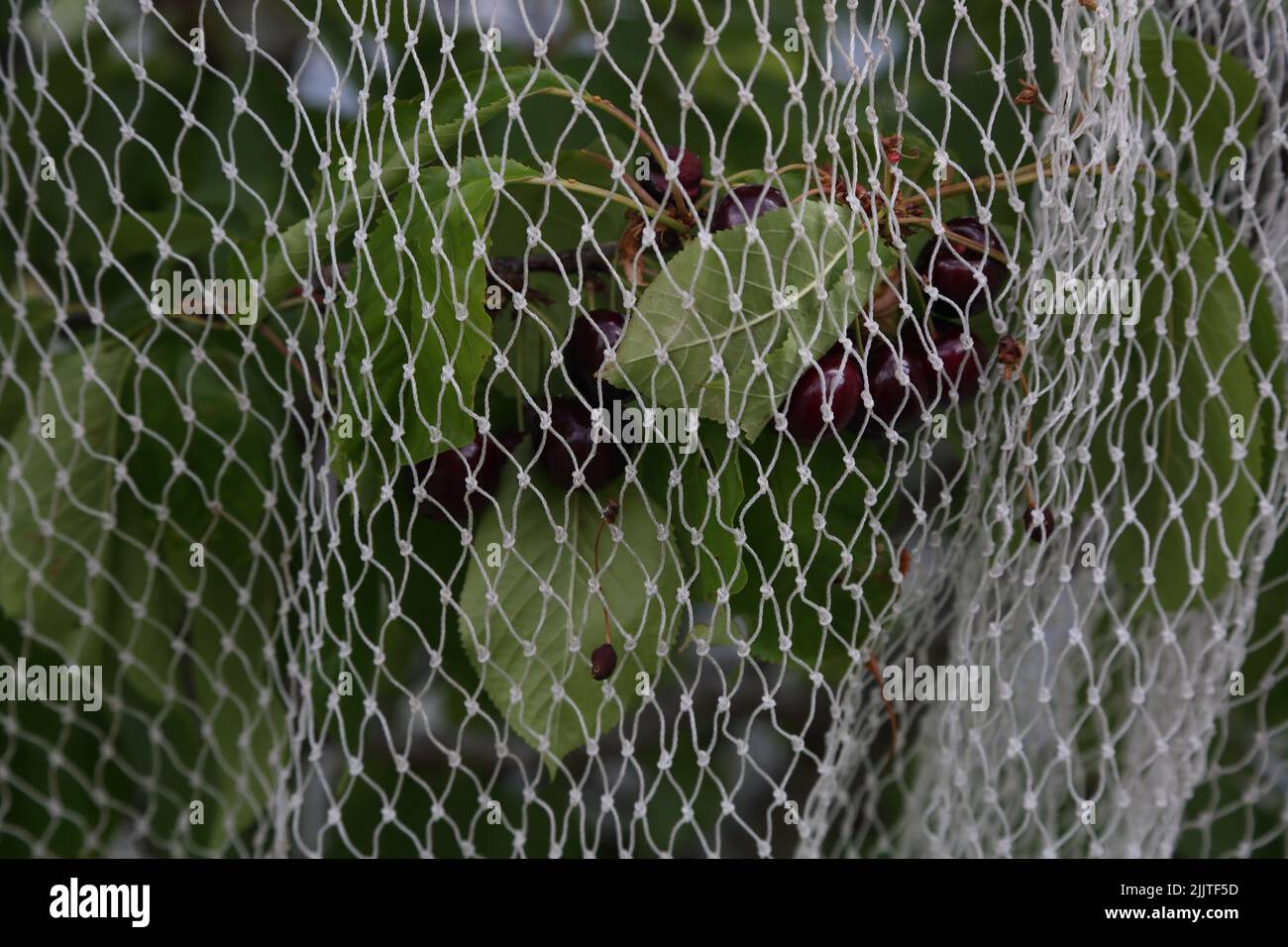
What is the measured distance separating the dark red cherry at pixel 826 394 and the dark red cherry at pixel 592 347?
2.6 inches

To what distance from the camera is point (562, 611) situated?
0.45 m

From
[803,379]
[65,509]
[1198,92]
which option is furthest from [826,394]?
[65,509]

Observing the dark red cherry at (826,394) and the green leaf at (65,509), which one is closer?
the dark red cherry at (826,394)

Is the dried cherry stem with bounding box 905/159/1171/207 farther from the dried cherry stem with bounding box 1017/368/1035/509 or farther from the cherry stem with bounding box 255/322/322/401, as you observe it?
the cherry stem with bounding box 255/322/322/401

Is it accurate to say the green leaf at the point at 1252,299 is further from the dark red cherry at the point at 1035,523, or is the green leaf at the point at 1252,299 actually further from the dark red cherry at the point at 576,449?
the dark red cherry at the point at 576,449

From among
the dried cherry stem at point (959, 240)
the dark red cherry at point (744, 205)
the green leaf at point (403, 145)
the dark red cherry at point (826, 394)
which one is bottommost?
the dark red cherry at point (826, 394)

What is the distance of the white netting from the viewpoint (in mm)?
406

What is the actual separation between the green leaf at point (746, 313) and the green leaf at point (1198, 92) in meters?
0.17

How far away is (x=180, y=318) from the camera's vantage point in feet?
1.74

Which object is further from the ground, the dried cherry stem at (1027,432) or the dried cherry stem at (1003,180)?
the dried cherry stem at (1003,180)

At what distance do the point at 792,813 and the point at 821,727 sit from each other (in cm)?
38

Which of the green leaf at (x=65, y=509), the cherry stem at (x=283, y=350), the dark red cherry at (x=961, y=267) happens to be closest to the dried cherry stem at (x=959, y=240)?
the dark red cherry at (x=961, y=267)

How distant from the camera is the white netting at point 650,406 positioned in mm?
406

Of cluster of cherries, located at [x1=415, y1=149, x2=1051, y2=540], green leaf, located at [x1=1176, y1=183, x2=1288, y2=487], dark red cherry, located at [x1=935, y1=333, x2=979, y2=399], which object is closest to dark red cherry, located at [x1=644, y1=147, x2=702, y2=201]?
cluster of cherries, located at [x1=415, y1=149, x2=1051, y2=540]
